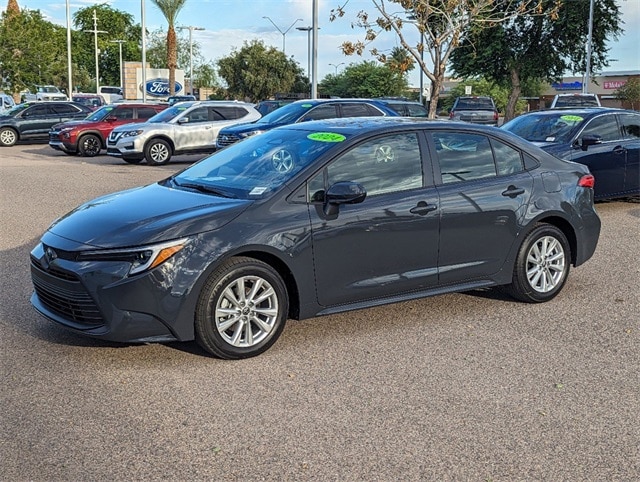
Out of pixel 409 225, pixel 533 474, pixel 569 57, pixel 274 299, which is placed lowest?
pixel 533 474

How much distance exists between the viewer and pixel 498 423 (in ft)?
14.2

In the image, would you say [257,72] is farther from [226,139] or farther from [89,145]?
[226,139]

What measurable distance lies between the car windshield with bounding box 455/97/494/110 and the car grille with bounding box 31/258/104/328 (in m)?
29.2

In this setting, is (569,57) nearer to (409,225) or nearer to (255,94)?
(255,94)

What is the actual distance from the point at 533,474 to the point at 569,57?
38609 mm

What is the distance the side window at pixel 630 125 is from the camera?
12.5 m

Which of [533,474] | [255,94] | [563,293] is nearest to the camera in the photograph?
[533,474]

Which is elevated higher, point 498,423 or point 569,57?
point 569,57

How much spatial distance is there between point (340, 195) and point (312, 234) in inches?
13.1

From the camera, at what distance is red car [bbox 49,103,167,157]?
24.3 m

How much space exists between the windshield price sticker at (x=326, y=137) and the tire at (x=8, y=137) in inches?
1018

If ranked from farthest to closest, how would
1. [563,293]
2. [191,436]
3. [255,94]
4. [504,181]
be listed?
[255,94] → [563,293] → [504,181] → [191,436]

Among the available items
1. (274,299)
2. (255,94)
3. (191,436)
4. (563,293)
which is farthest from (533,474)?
(255,94)

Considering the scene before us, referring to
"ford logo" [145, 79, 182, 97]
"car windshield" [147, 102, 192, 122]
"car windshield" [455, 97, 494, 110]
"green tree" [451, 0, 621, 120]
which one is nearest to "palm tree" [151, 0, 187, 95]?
"ford logo" [145, 79, 182, 97]
